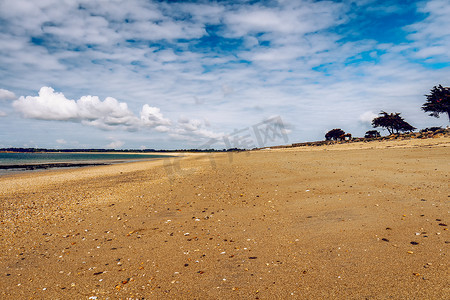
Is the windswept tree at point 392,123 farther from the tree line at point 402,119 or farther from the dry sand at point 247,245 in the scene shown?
the dry sand at point 247,245

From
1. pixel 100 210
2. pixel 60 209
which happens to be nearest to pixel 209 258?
pixel 100 210

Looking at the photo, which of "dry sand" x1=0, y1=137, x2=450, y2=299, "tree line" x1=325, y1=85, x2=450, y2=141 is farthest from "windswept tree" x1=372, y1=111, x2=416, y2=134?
"dry sand" x1=0, y1=137, x2=450, y2=299

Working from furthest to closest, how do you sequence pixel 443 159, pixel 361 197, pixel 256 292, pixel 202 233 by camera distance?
1. pixel 443 159
2. pixel 361 197
3. pixel 202 233
4. pixel 256 292

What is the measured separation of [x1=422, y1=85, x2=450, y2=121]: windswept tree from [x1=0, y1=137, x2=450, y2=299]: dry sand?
41353 mm

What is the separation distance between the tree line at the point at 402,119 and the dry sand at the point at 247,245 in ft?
126

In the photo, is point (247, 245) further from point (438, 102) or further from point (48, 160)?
point (48, 160)

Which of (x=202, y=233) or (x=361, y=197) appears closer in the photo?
(x=202, y=233)

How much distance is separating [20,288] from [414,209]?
10116 mm

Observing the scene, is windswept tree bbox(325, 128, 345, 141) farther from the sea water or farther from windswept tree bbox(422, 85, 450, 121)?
the sea water

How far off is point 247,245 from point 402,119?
2589 inches

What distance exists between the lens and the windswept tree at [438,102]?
133ft

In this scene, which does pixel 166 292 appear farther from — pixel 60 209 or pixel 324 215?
pixel 60 209

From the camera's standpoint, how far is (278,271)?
185 inches

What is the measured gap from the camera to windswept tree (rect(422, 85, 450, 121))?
4056 centimetres
